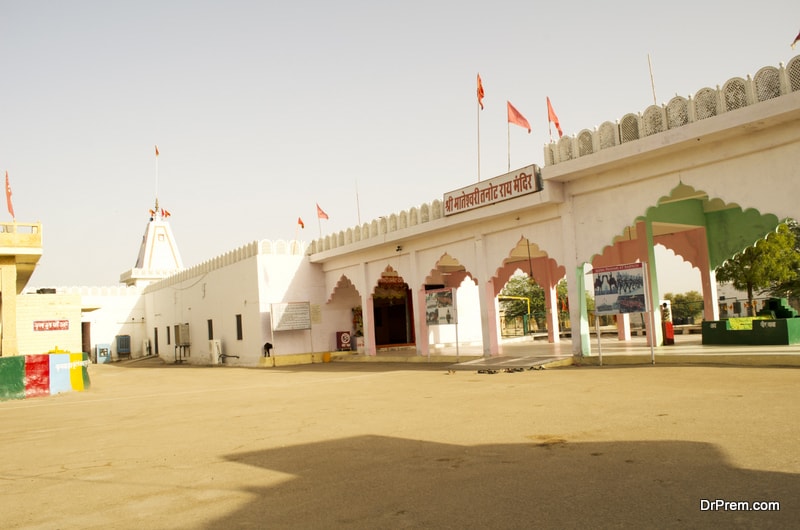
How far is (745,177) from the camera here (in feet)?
37.5

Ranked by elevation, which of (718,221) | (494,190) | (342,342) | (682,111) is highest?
(682,111)

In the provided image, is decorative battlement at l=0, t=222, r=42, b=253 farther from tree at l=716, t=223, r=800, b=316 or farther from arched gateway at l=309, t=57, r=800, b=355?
tree at l=716, t=223, r=800, b=316

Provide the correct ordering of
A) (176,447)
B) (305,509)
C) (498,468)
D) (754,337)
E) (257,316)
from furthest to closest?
(257,316) → (754,337) → (176,447) → (498,468) → (305,509)

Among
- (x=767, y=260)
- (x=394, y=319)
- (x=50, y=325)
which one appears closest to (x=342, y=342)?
(x=394, y=319)

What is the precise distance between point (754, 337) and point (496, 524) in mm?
12528

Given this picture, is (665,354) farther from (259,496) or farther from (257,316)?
(257,316)

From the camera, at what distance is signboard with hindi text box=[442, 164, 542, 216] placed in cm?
1505

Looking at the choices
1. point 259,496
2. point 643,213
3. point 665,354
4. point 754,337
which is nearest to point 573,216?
point 643,213

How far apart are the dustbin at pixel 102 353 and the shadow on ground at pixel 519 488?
33.2 m

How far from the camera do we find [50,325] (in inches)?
834

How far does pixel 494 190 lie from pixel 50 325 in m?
15.4

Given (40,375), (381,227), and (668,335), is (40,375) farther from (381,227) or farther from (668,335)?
(668,335)

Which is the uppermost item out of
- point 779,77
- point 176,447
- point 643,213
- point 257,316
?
point 779,77

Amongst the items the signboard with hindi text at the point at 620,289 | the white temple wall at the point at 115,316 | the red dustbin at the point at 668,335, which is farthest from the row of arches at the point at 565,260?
the white temple wall at the point at 115,316
